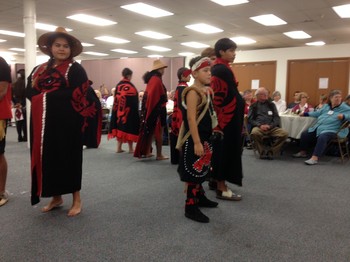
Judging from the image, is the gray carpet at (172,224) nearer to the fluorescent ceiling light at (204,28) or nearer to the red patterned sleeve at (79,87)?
the red patterned sleeve at (79,87)

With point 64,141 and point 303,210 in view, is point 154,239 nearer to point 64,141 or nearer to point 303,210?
point 64,141

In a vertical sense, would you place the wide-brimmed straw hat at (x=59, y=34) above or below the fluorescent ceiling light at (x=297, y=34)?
below

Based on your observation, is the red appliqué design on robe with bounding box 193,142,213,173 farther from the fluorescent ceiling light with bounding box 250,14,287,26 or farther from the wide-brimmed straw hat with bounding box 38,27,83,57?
the fluorescent ceiling light with bounding box 250,14,287,26

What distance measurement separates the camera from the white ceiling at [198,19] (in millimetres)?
6305

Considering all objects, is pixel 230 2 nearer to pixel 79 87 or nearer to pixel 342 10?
pixel 342 10

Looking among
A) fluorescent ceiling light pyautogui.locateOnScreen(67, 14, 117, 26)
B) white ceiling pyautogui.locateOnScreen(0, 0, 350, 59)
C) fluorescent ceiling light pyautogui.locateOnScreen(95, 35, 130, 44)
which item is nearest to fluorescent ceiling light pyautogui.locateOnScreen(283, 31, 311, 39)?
white ceiling pyautogui.locateOnScreen(0, 0, 350, 59)

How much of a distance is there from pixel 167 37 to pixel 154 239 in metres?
8.64

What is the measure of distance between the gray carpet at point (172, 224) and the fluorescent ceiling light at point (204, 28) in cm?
543

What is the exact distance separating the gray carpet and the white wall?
7.70 meters

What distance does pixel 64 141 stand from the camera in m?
2.33

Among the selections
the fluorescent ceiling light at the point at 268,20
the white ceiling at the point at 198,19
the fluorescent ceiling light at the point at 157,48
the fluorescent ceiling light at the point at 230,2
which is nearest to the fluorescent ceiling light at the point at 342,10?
the white ceiling at the point at 198,19

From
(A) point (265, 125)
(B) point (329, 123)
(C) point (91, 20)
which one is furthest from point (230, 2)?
(C) point (91, 20)

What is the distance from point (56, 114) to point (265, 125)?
362 cm

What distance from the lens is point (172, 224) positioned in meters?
2.38
